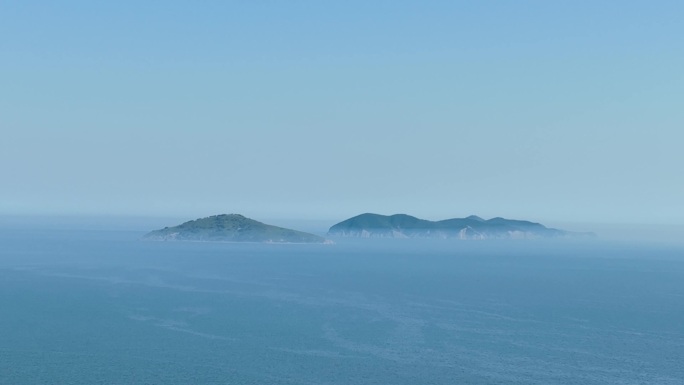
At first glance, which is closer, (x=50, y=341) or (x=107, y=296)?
(x=50, y=341)

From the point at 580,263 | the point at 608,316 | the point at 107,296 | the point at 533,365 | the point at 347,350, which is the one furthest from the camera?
the point at 580,263

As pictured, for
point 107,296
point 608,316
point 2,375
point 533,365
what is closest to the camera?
point 2,375

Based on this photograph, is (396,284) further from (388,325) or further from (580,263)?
(580,263)

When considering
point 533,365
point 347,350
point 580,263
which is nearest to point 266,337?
point 347,350

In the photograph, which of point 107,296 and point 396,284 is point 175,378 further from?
point 396,284

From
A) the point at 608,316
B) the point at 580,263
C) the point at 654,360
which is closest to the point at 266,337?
the point at 654,360

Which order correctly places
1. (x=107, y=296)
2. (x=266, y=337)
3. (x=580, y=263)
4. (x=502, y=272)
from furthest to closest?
(x=580, y=263) < (x=502, y=272) < (x=107, y=296) < (x=266, y=337)
